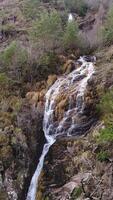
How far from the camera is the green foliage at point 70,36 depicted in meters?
44.0

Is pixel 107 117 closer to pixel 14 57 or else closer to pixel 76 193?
pixel 76 193

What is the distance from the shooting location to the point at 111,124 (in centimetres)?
2462

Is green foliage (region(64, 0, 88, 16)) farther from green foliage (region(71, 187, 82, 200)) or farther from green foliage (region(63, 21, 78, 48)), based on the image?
green foliage (region(71, 187, 82, 200))

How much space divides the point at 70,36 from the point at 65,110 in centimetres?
1298

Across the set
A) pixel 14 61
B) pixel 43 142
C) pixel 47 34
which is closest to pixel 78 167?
pixel 43 142

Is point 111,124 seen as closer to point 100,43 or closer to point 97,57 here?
point 97,57

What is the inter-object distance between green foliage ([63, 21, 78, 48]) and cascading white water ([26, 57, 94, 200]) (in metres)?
6.64

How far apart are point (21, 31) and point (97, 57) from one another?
77.1ft

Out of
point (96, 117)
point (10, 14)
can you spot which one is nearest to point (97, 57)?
point (96, 117)

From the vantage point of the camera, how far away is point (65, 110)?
33531 millimetres

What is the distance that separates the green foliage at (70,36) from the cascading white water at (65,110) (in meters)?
6.64

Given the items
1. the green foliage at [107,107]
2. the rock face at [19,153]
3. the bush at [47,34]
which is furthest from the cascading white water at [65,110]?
the bush at [47,34]

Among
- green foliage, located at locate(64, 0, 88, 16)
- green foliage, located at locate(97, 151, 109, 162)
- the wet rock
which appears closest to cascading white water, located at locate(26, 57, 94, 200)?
the wet rock

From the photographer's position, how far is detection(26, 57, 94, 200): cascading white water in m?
30.7
